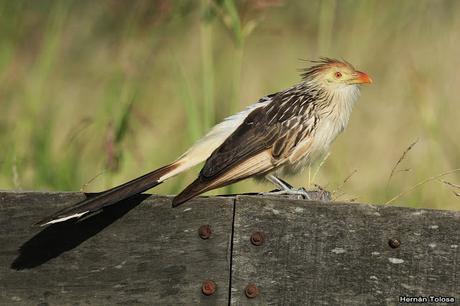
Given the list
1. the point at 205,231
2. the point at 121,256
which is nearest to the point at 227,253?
the point at 205,231

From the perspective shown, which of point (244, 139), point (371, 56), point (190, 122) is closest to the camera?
point (244, 139)

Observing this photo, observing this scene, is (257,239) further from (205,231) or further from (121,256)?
(121,256)

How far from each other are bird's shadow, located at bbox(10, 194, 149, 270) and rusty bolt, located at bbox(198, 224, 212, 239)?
0.23 m

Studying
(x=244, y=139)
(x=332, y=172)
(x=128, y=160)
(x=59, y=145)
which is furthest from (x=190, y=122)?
(x=59, y=145)

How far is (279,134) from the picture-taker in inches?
175

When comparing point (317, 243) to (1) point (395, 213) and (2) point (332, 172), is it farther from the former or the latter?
(2) point (332, 172)

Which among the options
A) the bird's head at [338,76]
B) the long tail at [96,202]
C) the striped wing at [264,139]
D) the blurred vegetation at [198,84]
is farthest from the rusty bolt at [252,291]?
the bird's head at [338,76]

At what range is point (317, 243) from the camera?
9.43 feet

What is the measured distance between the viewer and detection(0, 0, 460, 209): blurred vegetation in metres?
4.85

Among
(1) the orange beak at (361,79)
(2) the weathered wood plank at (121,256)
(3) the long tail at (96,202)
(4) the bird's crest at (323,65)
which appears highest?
(4) the bird's crest at (323,65)

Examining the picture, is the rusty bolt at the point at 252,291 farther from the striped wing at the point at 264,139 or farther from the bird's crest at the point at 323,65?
the bird's crest at the point at 323,65

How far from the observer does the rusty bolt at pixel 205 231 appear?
2934 millimetres

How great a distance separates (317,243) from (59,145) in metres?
3.39

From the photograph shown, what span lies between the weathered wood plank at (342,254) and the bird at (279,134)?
0.78 m
